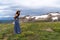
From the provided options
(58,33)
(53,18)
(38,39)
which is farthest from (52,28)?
(53,18)

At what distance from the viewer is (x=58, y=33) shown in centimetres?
1800

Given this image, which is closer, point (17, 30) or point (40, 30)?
point (17, 30)

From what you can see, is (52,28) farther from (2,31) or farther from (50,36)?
(2,31)

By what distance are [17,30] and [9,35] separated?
833mm

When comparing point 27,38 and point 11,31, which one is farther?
point 11,31

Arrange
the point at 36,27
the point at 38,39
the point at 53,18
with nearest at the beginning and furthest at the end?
the point at 38,39, the point at 36,27, the point at 53,18

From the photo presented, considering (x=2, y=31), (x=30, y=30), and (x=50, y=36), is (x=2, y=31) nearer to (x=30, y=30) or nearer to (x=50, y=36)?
(x=30, y=30)

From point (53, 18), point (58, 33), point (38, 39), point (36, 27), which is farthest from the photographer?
point (53, 18)

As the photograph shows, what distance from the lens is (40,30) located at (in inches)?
729

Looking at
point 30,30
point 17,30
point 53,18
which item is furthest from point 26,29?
point 53,18

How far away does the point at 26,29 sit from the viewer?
18.6m

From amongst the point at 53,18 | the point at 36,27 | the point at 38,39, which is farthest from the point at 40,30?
the point at 53,18

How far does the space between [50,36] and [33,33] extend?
4.23ft

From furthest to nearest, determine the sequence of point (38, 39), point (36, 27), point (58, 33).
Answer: point (36, 27) < point (58, 33) < point (38, 39)
